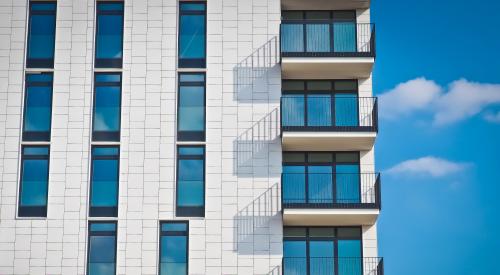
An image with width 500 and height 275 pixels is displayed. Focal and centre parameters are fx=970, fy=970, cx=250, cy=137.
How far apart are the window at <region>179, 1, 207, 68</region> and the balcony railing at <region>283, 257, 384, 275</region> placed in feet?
26.1

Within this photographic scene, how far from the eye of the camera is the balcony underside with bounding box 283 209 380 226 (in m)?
33.8

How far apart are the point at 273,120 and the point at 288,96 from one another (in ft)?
3.98

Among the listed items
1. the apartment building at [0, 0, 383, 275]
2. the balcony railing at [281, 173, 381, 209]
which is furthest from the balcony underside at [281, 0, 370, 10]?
the balcony railing at [281, 173, 381, 209]

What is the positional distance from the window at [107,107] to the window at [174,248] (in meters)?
3.81

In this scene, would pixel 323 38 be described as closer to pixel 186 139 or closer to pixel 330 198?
pixel 330 198

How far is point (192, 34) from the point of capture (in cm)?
3600

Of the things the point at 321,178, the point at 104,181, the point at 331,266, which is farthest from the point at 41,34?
the point at 331,266

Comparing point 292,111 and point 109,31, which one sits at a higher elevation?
point 109,31

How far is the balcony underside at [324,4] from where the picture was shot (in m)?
36.7

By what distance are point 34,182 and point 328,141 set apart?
10633 millimetres

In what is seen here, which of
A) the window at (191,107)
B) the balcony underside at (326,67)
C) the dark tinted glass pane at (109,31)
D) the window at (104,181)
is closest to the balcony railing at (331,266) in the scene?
the window at (191,107)

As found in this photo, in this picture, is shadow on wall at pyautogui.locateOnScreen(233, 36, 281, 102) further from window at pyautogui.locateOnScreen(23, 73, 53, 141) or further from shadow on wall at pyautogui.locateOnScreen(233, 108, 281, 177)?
window at pyautogui.locateOnScreen(23, 73, 53, 141)

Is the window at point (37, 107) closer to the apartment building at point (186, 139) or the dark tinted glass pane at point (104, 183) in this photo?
the apartment building at point (186, 139)

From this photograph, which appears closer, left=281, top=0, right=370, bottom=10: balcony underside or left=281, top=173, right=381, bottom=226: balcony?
left=281, top=173, right=381, bottom=226: balcony
